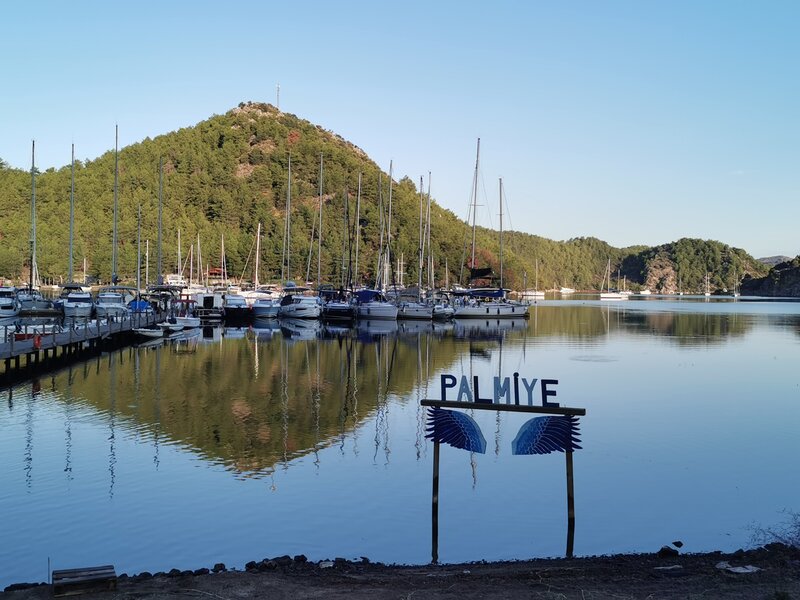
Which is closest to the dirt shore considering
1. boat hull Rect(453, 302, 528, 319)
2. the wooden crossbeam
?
the wooden crossbeam

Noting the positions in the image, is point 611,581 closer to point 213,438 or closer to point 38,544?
point 38,544

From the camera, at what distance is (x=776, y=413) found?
29422 millimetres

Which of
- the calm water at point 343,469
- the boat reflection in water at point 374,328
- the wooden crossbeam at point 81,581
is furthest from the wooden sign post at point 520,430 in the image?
the boat reflection in water at point 374,328

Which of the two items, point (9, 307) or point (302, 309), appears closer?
point (9, 307)

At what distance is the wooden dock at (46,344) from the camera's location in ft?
111

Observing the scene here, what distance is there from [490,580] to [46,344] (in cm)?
3137

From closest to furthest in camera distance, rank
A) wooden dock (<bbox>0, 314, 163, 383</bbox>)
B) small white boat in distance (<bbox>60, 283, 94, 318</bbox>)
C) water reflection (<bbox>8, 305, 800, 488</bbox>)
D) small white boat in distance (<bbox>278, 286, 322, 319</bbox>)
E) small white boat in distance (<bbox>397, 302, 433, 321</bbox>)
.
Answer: water reflection (<bbox>8, 305, 800, 488</bbox>) → wooden dock (<bbox>0, 314, 163, 383</bbox>) → small white boat in distance (<bbox>60, 283, 94, 318</bbox>) → small white boat in distance (<bbox>278, 286, 322, 319</bbox>) → small white boat in distance (<bbox>397, 302, 433, 321</bbox>)

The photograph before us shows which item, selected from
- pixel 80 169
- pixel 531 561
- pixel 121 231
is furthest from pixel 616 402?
pixel 80 169

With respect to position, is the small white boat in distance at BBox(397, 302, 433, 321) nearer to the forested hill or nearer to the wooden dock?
the wooden dock

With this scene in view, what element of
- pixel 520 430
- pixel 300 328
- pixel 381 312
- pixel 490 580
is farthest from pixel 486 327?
pixel 490 580

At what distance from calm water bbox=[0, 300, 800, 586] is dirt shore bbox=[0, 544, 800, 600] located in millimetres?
1475

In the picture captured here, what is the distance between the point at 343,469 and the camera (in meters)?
19.3

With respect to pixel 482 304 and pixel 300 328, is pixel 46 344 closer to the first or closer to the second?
pixel 300 328

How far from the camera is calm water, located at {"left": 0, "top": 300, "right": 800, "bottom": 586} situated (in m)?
14.0
